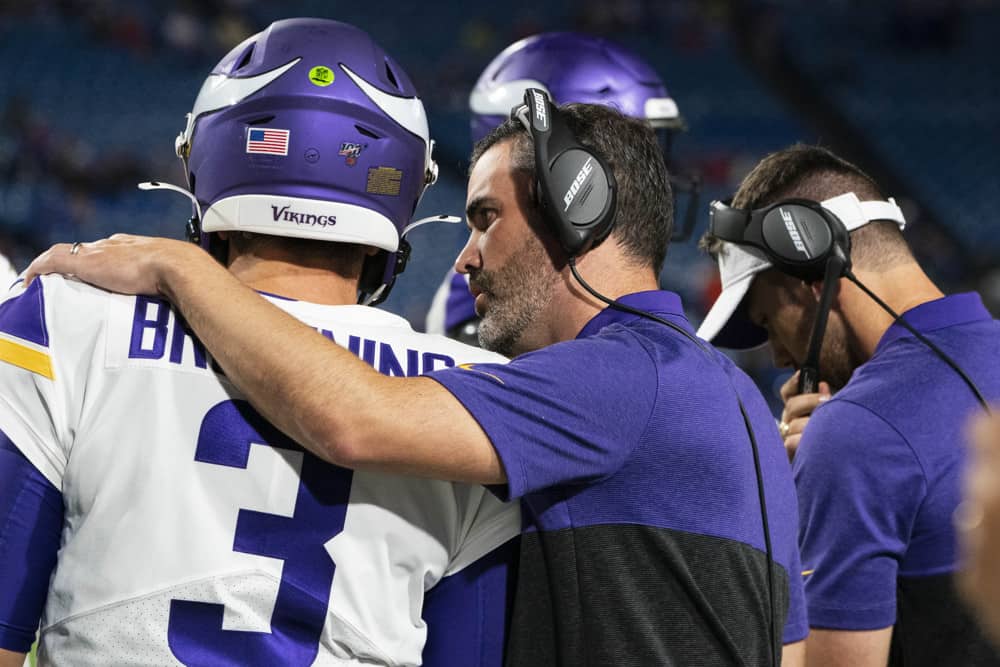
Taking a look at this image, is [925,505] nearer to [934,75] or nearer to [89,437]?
[89,437]

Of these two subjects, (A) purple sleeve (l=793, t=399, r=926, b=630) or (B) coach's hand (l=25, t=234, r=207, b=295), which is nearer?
(B) coach's hand (l=25, t=234, r=207, b=295)

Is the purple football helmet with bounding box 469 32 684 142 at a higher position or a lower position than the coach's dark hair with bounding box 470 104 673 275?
lower

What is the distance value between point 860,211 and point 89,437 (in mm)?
1689

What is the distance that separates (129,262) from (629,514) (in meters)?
0.81

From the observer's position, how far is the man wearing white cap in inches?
88.3

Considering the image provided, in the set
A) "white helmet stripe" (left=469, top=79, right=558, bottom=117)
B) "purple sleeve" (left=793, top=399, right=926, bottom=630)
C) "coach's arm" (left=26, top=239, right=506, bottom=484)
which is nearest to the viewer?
"coach's arm" (left=26, top=239, right=506, bottom=484)

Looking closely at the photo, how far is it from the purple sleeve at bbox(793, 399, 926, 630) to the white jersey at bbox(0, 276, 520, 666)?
915 millimetres

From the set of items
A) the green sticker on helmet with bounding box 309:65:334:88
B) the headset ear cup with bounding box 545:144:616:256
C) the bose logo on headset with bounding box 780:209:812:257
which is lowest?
the bose logo on headset with bounding box 780:209:812:257

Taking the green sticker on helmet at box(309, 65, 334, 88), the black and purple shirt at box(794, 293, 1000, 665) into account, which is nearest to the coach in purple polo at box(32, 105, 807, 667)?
the black and purple shirt at box(794, 293, 1000, 665)

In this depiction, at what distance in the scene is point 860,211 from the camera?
258 cm

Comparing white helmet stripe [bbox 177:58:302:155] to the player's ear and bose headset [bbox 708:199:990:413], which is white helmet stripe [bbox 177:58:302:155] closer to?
bose headset [bbox 708:199:990:413]

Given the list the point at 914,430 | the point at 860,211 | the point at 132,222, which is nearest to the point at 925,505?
the point at 914,430

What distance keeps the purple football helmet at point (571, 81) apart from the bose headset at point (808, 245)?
1.26m

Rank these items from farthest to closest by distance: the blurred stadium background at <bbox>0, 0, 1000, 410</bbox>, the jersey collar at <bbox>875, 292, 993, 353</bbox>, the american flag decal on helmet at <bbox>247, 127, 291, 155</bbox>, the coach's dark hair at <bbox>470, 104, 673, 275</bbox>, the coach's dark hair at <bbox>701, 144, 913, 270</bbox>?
the blurred stadium background at <bbox>0, 0, 1000, 410</bbox>, the coach's dark hair at <bbox>701, 144, 913, 270</bbox>, the jersey collar at <bbox>875, 292, 993, 353</bbox>, the coach's dark hair at <bbox>470, 104, 673, 275</bbox>, the american flag decal on helmet at <bbox>247, 127, 291, 155</bbox>
